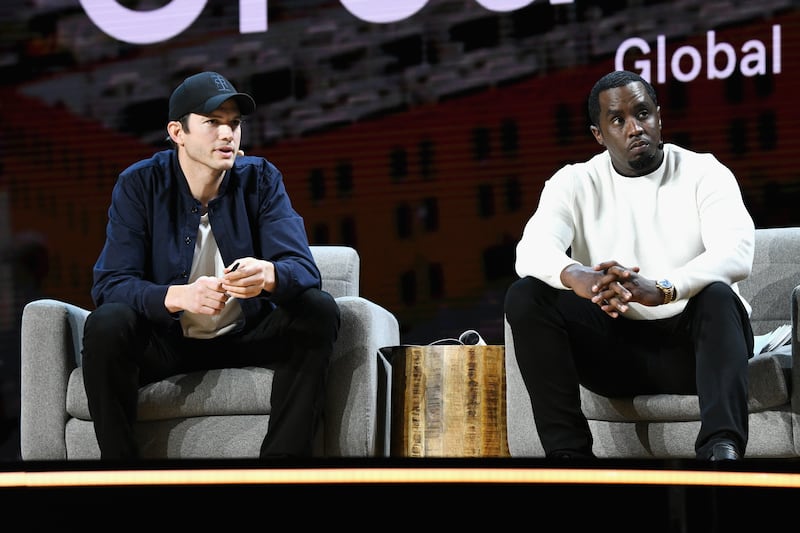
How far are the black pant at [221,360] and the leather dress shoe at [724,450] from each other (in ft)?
3.09

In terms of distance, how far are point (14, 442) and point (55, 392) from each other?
1973 mm

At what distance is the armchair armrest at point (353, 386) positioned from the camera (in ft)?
8.75

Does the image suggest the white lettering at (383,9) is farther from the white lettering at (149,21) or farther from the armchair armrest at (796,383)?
the armchair armrest at (796,383)

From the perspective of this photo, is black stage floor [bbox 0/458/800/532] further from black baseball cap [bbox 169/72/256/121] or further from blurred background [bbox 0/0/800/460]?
blurred background [bbox 0/0/800/460]

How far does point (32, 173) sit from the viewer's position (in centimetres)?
456

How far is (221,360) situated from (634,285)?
107cm

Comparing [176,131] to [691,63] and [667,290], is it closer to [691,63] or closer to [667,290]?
[667,290]

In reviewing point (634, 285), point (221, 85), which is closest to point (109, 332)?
point (221, 85)

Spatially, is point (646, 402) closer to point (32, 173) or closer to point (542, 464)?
point (542, 464)

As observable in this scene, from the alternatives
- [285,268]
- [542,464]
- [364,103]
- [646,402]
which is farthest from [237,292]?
[364,103]

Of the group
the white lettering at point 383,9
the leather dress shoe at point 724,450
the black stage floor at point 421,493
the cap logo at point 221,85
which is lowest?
the leather dress shoe at point 724,450

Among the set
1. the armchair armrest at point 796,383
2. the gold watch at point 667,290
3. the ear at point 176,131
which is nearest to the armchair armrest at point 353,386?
the ear at point 176,131

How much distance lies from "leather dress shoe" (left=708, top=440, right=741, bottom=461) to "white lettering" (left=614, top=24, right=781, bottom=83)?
7.03 feet

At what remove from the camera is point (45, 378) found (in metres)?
2.67
